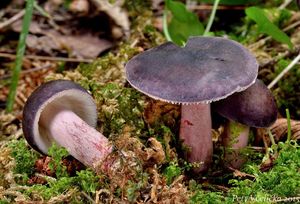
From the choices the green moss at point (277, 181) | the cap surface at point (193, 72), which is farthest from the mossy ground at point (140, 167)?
the cap surface at point (193, 72)

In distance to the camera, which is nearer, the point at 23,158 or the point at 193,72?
the point at 193,72

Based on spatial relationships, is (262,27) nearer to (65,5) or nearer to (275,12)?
(275,12)

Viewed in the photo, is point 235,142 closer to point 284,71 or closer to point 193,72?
point 193,72

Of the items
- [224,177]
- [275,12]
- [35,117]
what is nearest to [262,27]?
[275,12]

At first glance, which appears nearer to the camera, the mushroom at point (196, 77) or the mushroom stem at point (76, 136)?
the mushroom at point (196, 77)

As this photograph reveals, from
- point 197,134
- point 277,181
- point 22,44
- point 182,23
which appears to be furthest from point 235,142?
point 22,44

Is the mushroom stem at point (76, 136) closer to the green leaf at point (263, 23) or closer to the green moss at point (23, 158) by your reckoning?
the green moss at point (23, 158)

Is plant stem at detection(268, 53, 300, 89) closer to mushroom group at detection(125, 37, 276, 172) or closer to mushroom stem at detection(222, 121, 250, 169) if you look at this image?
mushroom stem at detection(222, 121, 250, 169)
